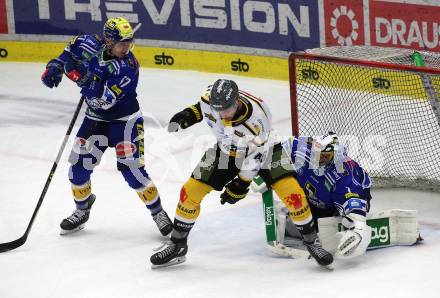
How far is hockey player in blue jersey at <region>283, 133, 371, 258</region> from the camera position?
577 centimetres

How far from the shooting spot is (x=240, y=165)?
18.5ft

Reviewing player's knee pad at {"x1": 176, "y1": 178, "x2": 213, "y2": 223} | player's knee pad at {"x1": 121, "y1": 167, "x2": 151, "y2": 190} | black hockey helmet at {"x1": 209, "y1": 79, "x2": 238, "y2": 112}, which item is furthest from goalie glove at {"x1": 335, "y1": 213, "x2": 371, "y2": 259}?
player's knee pad at {"x1": 121, "y1": 167, "x2": 151, "y2": 190}

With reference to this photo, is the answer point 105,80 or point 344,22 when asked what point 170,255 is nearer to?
point 105,80

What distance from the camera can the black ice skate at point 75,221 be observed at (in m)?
6.41

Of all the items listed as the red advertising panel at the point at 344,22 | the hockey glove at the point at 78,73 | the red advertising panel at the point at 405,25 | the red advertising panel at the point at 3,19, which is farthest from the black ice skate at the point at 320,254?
the red advertising panel at the point at 3,19

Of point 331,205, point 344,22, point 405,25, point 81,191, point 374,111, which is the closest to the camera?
point 331,205

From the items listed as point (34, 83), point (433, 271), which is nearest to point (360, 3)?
point (34, 83)

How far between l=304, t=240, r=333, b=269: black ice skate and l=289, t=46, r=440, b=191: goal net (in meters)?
1.34

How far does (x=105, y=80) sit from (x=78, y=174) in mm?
599

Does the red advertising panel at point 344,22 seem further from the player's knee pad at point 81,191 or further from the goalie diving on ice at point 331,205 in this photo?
the player's knee pad at point 81,191

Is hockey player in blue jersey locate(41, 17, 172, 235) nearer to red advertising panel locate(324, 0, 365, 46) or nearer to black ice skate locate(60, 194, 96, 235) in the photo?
black ice skate locate(60, 194, 96, 235)

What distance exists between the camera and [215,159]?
5.63 m

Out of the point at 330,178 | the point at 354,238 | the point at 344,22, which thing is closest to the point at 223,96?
the point at 330,178

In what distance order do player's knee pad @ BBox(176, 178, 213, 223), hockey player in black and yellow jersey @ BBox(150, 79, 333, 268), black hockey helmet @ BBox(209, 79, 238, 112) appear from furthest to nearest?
player's knee pad @ BBox(176, 178, 213, 223), hockey player in black and yellow jersey @ BBox(150, 79, 333, 268), black hockey helmet @ BBox(209, 79, 238, 112)
